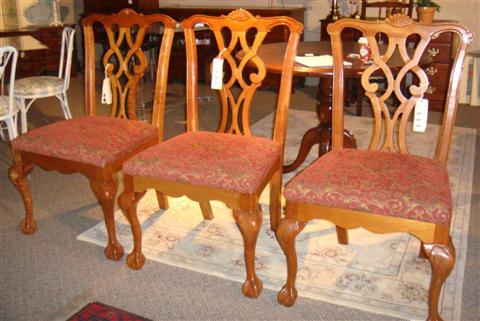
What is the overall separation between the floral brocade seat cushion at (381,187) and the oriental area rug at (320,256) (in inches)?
17.6

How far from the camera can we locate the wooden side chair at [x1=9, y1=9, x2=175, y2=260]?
1991mm

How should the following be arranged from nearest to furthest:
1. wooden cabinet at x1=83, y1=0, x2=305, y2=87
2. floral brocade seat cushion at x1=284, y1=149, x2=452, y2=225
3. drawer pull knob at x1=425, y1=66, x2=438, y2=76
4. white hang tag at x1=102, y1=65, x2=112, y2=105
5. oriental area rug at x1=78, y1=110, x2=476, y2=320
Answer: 1. floral brocade seat cushion at x1=284, y1=149, x2=452, y2=225
2. oriental area rug at x1=78, y1=110, x2=476, y2=320
3. white hang tag at x1=102, y1=65, x2=112, y2=105
4. drawer pull knob at x1=425, y1=66, x2=438, y2=76
5. wooden cabinet at x1=83, y1=0, x2=305, y2=87

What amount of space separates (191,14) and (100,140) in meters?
3.52

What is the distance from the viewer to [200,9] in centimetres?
537

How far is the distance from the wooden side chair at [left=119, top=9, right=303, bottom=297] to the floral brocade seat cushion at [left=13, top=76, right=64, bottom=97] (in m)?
1.68

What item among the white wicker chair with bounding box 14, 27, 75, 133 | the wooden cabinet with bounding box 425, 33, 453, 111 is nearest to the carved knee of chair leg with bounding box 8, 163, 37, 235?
the white wicker chair with bounding box 14, 27, 75, 133

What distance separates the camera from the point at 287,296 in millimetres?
1802

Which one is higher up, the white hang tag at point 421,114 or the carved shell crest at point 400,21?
the carved shell crest at point 400,21

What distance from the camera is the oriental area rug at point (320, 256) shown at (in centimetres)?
185

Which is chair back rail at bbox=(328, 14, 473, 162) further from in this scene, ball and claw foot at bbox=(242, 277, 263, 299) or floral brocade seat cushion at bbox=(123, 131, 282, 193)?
ball and claw foot at bbox=(242, 277, 263, 299)

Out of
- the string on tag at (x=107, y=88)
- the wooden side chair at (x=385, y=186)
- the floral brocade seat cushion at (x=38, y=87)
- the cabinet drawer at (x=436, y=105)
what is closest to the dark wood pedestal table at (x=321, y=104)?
the wooden side chair at (x=385, y=186)

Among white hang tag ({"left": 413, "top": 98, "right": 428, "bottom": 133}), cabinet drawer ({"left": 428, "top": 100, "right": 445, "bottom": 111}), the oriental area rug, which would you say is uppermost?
white hang tag ({"left": 413, "top": 98, "right": 428, "bottom": 133})

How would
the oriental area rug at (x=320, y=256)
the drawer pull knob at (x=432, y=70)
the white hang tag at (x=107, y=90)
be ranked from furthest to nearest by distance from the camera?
the drawer pull knob at (x=432, y=70) < the white hang tag at (x=107, y=90) < the oriental area rug at (x=320, y=256)

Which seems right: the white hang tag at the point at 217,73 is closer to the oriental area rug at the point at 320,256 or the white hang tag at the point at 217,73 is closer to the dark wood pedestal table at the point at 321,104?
the dark wood pedestal table at the point at 321,104
